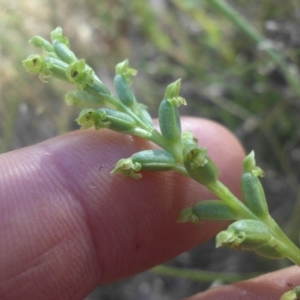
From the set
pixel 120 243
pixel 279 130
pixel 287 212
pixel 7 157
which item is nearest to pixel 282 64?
pixel 279 130

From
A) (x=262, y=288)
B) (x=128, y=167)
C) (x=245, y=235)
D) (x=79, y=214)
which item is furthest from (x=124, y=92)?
(x=262, y=288)

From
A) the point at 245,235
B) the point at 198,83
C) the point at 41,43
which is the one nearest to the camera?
the point at 245,235

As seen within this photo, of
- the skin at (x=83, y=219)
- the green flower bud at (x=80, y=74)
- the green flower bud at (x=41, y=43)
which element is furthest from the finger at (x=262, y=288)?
the green flower bud at (x=41, y=43)

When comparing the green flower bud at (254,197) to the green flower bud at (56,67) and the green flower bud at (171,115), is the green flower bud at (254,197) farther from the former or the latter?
the green flower bud at (56,67)

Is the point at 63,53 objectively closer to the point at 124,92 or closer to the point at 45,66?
the point at 45,66

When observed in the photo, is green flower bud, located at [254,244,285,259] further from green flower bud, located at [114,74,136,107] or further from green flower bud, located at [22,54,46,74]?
green flower bud, located at [22,54,46,74]

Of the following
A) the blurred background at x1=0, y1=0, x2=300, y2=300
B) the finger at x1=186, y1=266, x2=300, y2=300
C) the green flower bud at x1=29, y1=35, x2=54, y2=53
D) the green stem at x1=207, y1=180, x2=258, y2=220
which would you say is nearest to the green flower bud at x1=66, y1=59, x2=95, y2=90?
the green flower bud at x1=29, y1=35, x2=54, y2=53

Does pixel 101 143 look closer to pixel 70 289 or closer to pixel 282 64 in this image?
pixel 70 289
